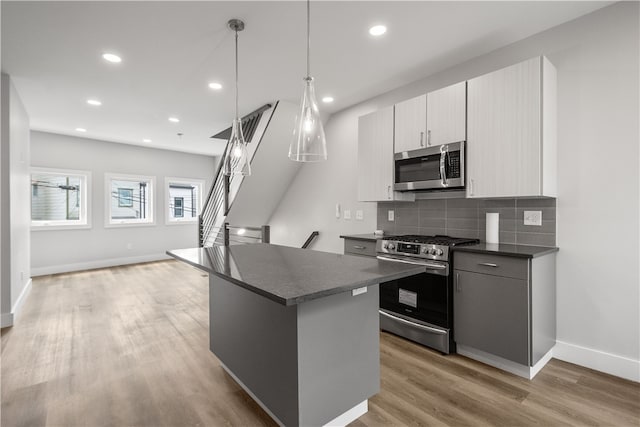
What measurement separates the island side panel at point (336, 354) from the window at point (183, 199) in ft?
22.8

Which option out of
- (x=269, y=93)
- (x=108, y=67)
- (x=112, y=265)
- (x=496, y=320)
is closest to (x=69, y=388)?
(x=108, y=67)

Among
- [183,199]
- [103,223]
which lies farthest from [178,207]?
[103,223]

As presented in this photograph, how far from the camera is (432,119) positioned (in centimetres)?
301

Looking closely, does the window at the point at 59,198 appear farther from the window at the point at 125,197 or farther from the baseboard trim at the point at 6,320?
the baseboard trim at the point at 6,320

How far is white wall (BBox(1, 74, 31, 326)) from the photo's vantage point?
11.1 ft

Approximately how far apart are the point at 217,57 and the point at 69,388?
2.93 m

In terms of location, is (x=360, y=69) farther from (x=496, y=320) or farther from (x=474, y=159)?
(x=496, y=320)

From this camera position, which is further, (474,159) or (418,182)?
(418,182)

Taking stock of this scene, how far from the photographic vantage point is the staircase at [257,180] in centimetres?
446

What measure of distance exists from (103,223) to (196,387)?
5.85m

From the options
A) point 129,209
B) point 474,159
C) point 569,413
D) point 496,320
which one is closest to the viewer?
point 569,413

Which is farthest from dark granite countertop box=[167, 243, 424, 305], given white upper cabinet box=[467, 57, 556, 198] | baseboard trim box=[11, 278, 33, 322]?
baseboard trim box=[11, 278, 33, 322]

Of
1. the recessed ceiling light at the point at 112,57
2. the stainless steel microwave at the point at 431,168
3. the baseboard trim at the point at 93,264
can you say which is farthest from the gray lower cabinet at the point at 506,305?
the baseboard trim at the point at 93,264

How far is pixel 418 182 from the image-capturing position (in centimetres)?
311
